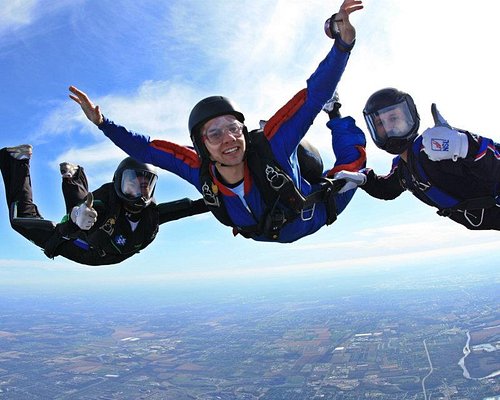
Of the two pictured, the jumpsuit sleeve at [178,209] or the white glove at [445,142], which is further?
the jumpsuit sleeve at [178,209]

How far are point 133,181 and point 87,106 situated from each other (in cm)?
102

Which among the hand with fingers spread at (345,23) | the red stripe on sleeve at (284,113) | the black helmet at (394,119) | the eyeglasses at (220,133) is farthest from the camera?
the black helmet at (394,119)

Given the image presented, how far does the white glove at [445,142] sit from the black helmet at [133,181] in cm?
283

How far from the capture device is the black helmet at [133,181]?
4.18 metres

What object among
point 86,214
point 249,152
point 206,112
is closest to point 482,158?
point 249,152

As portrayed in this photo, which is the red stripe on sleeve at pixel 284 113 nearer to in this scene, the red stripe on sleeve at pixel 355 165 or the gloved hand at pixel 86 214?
the red stripe on sleeve at pixel 355 165

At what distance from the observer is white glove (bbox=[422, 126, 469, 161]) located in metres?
2.58

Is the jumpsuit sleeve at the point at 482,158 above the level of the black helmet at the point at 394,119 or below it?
below

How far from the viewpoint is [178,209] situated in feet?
15.9

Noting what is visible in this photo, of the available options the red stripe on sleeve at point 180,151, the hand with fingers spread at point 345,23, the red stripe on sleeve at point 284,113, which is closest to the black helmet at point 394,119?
the red stripe on sleeve at point 284,113

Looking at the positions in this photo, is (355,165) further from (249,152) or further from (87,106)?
(87,106)

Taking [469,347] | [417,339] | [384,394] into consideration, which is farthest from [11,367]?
[469,347]

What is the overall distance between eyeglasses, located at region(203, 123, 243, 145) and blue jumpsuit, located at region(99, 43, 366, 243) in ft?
0.81

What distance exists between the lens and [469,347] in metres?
52.8
